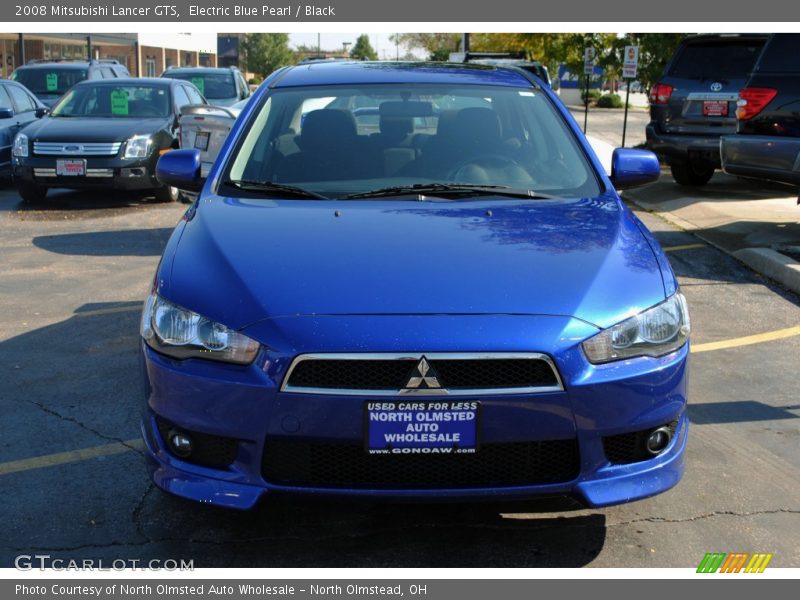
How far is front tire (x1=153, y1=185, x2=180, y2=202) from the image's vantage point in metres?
13.1

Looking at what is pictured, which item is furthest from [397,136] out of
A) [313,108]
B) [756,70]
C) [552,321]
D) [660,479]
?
[756,70]

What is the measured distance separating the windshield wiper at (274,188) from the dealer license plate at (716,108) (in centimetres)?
1012

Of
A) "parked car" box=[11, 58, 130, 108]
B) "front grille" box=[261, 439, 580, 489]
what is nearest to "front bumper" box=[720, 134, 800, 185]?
"front grille" box=[261, 439, 580, 489]

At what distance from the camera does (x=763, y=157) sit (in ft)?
29.5

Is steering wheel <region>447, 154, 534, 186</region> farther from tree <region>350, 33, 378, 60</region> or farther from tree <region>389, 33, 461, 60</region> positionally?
tree <region>350, 33, 378, 60</region>

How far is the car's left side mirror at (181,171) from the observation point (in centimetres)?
516

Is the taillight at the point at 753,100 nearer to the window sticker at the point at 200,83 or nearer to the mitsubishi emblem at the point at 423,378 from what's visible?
the mitsubishi emblem at the point at 423,378

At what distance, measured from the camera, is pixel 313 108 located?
5.15m

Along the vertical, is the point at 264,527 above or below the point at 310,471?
below

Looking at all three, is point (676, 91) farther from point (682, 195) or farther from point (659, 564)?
point (659, 564)

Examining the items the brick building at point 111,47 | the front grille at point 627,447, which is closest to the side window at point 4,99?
the front grille at point 627,447

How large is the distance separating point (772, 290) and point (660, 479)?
5.23 m

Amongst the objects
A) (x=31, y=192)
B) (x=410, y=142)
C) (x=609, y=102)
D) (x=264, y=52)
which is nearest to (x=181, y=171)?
(x=410, y=142)

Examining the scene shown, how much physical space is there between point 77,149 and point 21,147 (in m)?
0.72
